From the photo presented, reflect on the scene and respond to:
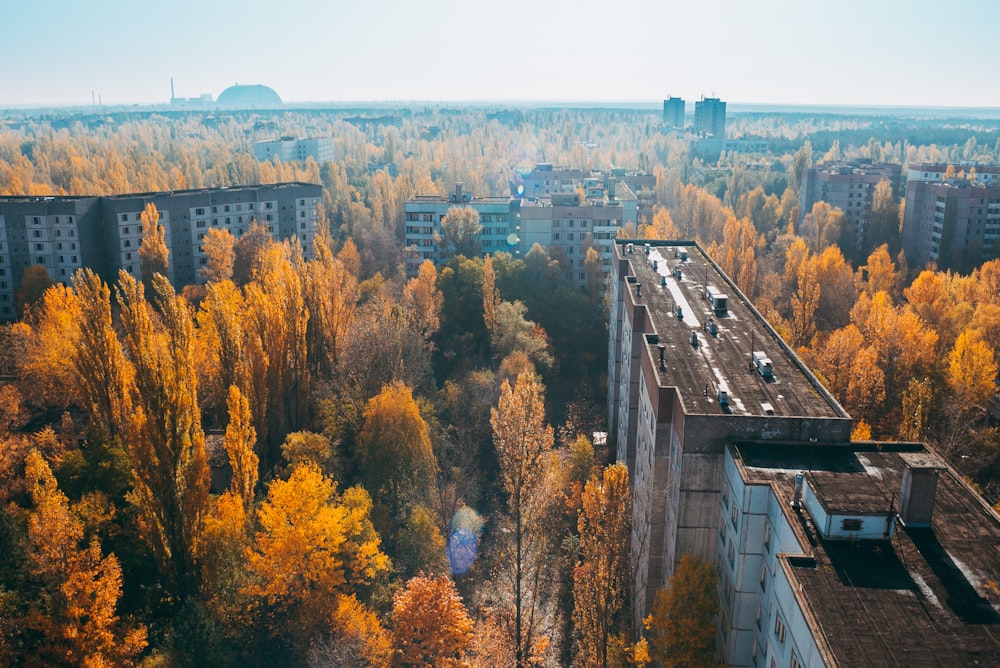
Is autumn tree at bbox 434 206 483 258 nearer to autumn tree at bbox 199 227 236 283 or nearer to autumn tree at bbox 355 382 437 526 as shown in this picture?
autumn tree at bbox 199 227 236 283

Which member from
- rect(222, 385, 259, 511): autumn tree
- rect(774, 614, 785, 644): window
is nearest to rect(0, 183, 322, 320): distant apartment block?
rect(222, 385, 259, 511): autumn tree

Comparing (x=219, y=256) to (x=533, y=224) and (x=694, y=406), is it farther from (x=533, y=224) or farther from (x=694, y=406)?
(x=694, y=406)

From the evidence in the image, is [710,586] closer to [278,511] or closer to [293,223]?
[278,511]

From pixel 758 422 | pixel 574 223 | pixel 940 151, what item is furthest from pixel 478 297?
pixel 940 151

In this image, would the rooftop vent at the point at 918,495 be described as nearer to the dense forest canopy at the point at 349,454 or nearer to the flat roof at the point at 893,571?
the flat roof at the point at 893,571

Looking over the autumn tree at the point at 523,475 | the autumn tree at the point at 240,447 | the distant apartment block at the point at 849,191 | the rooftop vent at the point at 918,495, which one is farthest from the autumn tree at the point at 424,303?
the distant apartment block at the point at 849,191

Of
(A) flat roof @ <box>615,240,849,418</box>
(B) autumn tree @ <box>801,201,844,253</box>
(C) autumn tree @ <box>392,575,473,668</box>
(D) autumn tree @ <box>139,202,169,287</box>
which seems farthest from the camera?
(B) autumn tree @ <box>801,201,844,253</box>

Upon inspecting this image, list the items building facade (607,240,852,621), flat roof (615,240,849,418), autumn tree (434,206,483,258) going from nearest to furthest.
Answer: building facade (607,240,852,621) < flat roof (615,240,849,418) < autumn tree (434,206,483,258)

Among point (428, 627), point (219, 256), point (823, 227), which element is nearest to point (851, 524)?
point (428, 627)
